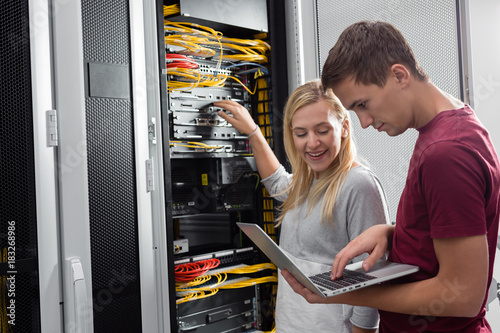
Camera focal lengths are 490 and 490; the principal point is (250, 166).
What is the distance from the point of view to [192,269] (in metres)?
2.00

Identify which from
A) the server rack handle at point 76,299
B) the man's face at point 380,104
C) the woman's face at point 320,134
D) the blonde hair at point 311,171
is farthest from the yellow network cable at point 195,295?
the man's face at point 380,104

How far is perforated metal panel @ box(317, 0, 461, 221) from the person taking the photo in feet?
5.11

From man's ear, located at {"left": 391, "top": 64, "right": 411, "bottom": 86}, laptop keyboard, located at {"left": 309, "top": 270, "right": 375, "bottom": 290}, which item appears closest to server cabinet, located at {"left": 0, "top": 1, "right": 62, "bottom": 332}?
laptop keyboard, located at {"left": 309, "top": 270, "right": 375, "bottom": 290}

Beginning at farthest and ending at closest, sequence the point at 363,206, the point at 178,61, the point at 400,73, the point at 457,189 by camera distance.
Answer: the point at 178,61 → the point at 363,206 → the point at 400,73 → the point at 457,189

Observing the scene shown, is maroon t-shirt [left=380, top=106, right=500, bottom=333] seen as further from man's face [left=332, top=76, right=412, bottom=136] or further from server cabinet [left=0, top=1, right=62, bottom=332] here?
server cabinet [left=0, top=1, right=62, bottom=332]

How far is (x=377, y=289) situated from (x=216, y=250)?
3.91ft

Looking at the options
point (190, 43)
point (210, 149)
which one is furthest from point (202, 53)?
point (210, 149)

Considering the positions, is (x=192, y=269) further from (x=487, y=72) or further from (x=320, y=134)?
(x=487, y=72)

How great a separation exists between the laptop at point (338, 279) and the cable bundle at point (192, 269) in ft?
2.90

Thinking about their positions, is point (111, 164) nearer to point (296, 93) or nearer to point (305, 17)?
point (296, 93)

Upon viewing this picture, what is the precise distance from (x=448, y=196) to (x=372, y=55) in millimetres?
326

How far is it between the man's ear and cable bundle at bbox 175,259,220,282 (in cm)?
124

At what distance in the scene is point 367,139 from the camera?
1.85 metres

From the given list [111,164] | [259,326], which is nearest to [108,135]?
[111,164]
